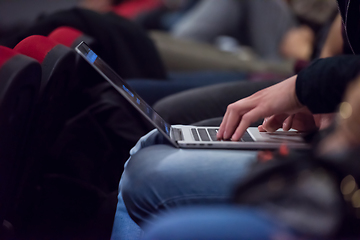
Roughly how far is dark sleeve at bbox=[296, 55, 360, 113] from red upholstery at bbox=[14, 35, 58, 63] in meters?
0.42

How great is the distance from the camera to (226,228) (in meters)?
0.35

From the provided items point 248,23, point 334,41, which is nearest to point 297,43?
point 248,23

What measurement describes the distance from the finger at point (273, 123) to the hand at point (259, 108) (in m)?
0.05

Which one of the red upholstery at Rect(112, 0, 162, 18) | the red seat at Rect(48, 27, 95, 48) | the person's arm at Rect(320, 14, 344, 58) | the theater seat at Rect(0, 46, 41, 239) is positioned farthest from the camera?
the red upholstery at Rect(112, 0, 162, 18)

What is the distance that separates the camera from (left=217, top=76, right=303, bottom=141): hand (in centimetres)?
51

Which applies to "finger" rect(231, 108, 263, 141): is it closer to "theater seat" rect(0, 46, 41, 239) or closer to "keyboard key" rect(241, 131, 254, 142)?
"keyboard key" rect(241, 131, 254, 142)

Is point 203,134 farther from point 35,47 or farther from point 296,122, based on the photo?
point 35,47

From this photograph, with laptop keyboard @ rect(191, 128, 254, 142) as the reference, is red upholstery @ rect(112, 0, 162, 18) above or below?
below

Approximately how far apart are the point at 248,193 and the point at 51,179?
25.2 inches

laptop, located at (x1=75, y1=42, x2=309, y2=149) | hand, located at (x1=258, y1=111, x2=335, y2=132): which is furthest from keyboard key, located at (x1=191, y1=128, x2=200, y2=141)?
hand, located at (x1=258, y1=111, x2=335, y2=132)

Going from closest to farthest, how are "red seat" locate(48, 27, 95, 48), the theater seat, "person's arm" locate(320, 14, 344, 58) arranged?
the theater seat < "red seat" locate(48, 27, 95, 48) < "person's arm" locate(320, 14, 344, 58)

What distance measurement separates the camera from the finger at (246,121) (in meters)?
0.53

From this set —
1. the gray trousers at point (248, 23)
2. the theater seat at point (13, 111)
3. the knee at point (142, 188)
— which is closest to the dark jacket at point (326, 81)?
the knee at point (142, 188)

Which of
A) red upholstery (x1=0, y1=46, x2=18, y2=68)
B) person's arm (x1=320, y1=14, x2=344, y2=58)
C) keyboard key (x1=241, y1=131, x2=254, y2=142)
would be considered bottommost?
person's arm (x1=320, y1=14, x2=344, y2=58)
